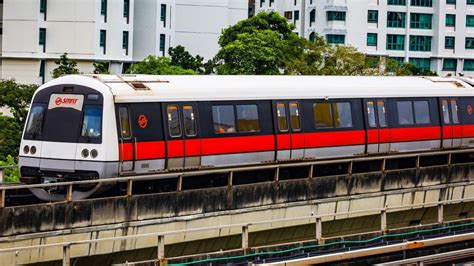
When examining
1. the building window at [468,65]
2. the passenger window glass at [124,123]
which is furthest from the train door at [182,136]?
the building window at [468,65]

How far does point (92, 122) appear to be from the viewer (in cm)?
2284

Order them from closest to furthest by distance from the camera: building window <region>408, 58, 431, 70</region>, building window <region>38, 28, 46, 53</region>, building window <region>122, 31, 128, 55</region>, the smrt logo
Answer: the smrt logo < building window <region>38, 28, 46, 53</region> < building window <region>122, 31, 128, 55</region> < building window <region>408, 58, 431, 70</region>

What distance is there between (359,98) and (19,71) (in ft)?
110

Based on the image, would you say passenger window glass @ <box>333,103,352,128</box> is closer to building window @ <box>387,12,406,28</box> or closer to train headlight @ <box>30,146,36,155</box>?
train headlight @ <box>30,146,36,155</box>

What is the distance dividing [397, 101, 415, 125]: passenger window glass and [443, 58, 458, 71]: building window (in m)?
56.9

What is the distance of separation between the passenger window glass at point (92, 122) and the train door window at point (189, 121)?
2503 mm

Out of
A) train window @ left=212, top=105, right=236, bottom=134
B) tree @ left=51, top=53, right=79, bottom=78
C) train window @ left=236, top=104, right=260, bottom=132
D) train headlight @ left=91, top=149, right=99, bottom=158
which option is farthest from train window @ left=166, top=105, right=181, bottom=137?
tree @ left=51, top=53, right=79, bottom=78

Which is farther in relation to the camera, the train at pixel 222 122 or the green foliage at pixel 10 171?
the green foliage at pixel 10 171

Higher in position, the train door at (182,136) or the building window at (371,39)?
the building window at (371,39)

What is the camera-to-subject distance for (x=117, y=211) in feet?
65.9

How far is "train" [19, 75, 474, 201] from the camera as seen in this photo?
900 inches

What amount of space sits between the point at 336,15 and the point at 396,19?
6.05 metres

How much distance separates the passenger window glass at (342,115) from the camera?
28.9 metres

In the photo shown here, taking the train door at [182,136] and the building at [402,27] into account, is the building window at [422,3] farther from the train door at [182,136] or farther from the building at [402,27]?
the train door at [182,136]
